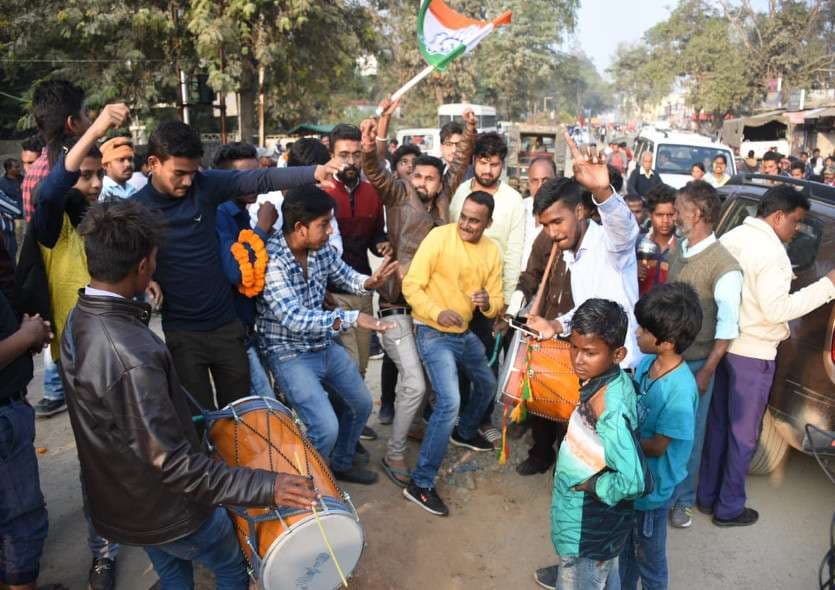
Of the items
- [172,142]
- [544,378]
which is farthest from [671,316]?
[172,142]

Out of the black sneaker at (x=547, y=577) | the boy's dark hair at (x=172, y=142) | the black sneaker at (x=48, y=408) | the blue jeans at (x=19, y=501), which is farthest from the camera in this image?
the black sneaker at (x=48, y=408)

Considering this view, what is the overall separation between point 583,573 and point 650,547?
0.47 meters

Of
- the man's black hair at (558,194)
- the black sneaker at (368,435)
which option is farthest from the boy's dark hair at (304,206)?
the black sneaker at (368,435)

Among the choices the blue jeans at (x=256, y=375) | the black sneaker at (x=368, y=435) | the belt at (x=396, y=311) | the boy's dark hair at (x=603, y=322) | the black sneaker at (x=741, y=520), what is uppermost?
the boy's dark hair at (x=603, y=322)

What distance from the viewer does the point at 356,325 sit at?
3.55 metres

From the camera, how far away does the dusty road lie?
3258 mm

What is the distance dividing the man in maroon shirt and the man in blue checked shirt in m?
0.56

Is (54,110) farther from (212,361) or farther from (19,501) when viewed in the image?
Result: (19,501)

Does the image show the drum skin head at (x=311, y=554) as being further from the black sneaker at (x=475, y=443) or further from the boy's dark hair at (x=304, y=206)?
the black sneaker at (x=475, y=443)

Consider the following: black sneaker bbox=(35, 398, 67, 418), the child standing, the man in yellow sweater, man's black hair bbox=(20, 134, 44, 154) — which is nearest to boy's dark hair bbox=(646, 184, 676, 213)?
the man in yellow sweater

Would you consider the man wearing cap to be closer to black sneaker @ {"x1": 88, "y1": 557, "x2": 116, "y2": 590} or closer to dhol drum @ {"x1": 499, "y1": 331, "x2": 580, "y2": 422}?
black sneaker @ {"x1": 88, "y1": 557, "x2": 116, "y2": 590}

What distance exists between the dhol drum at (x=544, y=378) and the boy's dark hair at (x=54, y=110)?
2568 millimetres

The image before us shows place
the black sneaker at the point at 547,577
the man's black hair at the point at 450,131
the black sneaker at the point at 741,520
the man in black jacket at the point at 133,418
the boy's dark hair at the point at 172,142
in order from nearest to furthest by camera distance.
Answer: the man in black jacket at the point at 133,418, the boy's dark hair at the point at 172,142, the black sneaker at the point at 547,577, the black sneaker at the point at 741,520, the man's black hair at the point at 450,131

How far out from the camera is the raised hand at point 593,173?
2963mm
